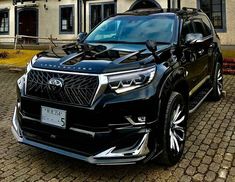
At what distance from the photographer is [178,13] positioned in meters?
4.74

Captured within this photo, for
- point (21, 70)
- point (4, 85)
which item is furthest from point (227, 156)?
point (21, 70)

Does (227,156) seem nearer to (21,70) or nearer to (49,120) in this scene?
(49,120)

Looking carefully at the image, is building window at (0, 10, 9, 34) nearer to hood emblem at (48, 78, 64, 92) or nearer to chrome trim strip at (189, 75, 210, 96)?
chrome trim strip at (189, 75, 210, 96)

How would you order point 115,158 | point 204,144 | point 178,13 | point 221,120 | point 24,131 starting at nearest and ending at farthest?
point 115,158 < point 24,131 < point 204,144 < point 178,13 < point 221,120

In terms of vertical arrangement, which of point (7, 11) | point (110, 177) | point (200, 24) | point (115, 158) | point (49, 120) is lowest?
point (110, 177)

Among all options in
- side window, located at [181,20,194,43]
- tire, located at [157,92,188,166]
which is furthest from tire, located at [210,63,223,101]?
tire, located at [157,92,188,166]

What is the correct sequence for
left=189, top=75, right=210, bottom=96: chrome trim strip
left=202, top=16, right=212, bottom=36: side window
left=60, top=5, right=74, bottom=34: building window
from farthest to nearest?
left=60, top=5, right=74, bottom=34: building window < left=202, top=16, right=212, bottom=36: side window < left=189, top=75, right=210, bottom=96: chrome trim strip

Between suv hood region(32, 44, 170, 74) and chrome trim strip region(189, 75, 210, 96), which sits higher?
suv hood region(32, 44, 170, 74)

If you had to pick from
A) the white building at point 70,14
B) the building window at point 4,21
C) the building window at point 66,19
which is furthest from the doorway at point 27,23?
the building window at point 66,19

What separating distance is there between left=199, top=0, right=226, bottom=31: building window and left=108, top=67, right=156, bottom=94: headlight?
14861 mm

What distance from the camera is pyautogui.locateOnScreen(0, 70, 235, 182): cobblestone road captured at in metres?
3.28

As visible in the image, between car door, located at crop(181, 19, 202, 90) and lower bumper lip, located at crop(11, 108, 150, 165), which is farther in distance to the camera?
car door, located at crop(181, 19, 202, 90)

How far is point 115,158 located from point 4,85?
6.95 metres

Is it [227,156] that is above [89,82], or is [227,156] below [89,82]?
below
